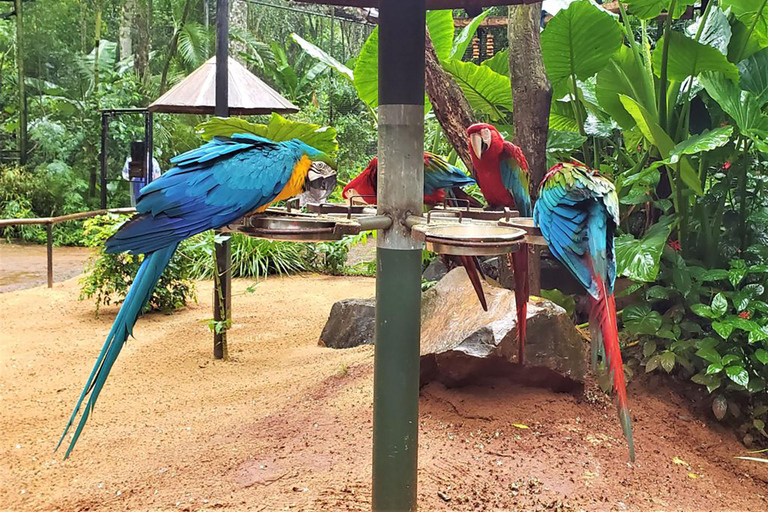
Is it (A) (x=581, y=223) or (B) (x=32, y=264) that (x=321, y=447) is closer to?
(A) (x=581, y=223)

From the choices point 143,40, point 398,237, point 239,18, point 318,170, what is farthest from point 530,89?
point 143,40

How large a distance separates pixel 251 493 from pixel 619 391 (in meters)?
1.13

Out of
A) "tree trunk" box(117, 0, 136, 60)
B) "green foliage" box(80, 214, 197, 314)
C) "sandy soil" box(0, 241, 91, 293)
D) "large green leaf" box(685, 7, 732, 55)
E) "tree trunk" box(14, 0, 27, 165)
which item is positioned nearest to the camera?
"large green leaf" box(685, 7, 732, 55)

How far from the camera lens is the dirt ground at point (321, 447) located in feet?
6.16

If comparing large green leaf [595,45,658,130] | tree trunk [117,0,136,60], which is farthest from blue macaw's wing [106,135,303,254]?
tree trunk [117,0,136,60]

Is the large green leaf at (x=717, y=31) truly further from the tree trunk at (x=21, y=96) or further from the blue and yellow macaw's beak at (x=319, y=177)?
the tree trunk at (x=21, y=96)

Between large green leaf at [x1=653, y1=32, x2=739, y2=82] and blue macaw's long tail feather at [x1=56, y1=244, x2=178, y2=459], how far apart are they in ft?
7.18

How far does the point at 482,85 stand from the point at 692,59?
1158mm

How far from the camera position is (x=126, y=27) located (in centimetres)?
1145

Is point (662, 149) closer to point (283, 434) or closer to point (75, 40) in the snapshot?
Result: point (283, 434)

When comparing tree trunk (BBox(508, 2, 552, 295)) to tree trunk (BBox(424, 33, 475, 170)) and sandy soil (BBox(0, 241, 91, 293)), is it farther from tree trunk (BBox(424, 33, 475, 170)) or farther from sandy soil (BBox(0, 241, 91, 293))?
sandy soil (BBox(0, 241, 91, 293))

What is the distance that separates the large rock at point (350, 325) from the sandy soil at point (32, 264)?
3.80m

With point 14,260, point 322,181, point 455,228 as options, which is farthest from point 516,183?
point 14,260

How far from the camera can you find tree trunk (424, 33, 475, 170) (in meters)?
2.84
